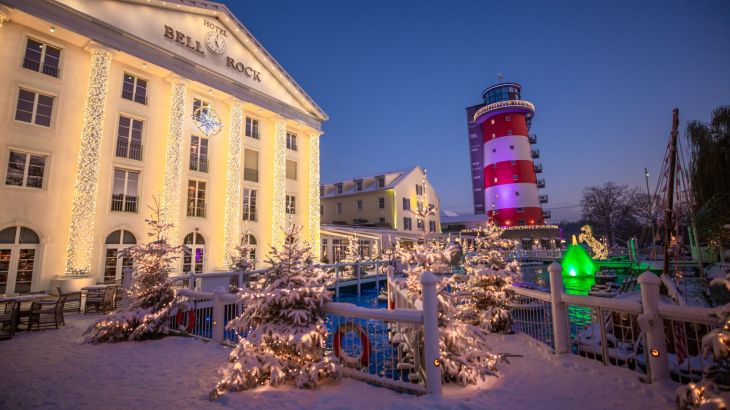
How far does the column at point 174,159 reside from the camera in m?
17.2

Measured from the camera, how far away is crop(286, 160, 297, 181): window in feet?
82.2

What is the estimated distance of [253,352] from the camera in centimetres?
486

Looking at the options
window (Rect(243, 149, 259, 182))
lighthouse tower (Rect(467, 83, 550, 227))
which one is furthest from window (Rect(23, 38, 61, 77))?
lighthouse tower (Rect(467, 83, 550, 227))

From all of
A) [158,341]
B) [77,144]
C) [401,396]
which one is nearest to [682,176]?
[401,396]

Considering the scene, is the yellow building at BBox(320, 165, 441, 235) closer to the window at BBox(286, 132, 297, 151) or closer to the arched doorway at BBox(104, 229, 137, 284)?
the window at BBox(286, 132, 297, 151)

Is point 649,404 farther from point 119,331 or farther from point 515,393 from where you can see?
point 119,331

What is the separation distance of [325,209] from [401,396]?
36236mm

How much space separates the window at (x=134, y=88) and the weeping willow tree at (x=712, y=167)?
27052mm

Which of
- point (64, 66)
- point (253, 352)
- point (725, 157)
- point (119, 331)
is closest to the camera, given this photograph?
point (253, 352)

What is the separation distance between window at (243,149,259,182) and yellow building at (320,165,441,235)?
15.4 m

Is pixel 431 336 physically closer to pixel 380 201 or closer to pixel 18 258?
pixel 18 258

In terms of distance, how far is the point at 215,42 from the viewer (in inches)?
830

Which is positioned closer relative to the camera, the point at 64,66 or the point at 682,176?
the point at 682,176

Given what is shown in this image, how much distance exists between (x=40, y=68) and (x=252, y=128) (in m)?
10.9
